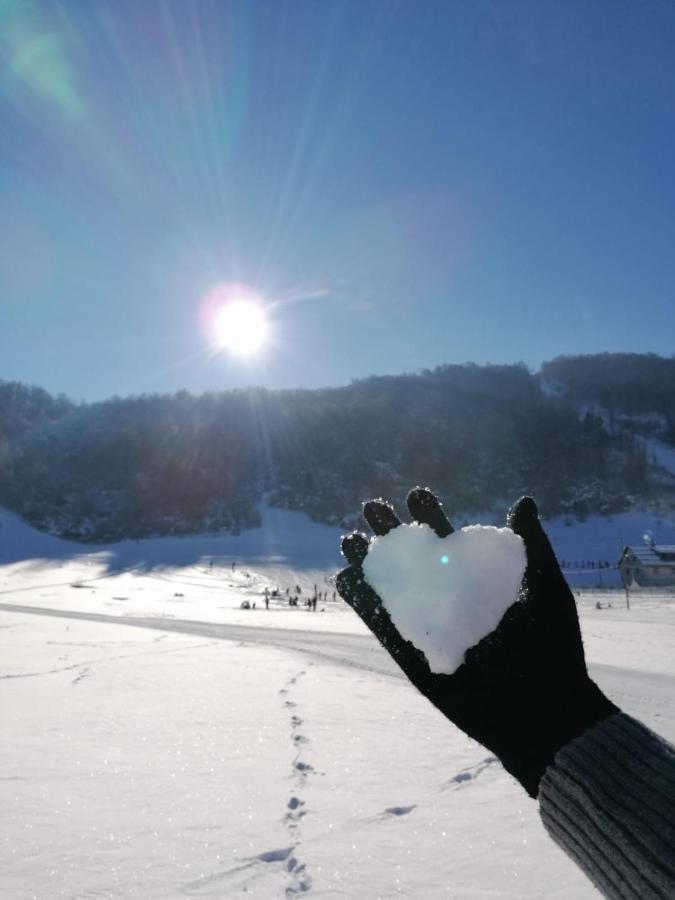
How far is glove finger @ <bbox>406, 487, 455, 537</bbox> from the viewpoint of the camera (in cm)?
164

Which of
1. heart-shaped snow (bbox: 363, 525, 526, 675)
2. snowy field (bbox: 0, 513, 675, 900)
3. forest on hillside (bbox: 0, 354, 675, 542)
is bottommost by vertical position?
snowy field (bbox: 0, 513, 675, 900)

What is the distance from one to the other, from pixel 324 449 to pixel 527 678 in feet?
301

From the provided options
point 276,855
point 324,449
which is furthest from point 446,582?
point 324,449

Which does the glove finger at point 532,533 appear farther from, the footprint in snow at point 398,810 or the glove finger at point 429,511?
the footprint in snow at point 398,810

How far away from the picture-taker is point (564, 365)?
413ft

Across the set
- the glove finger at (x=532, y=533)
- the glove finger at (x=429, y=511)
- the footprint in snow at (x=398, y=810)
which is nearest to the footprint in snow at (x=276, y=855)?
the footprint in snow at (x=398, y=810)

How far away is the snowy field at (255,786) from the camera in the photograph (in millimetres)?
2305

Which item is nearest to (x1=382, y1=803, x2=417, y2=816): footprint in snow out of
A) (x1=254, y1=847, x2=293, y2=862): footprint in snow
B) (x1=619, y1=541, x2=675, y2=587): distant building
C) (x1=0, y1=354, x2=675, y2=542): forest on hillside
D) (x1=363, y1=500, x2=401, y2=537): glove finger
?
(x1=254, y1=847, x2=293, y2=862): footprint in snow

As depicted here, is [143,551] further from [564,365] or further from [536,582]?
[564,365]

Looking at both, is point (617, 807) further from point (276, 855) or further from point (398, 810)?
point (398, 810)

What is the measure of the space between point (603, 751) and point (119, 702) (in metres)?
5.33

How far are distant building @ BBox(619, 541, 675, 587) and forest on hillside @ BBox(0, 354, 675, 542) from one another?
37.4 meters

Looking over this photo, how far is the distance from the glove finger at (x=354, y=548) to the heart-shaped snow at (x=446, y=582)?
0.20 feet

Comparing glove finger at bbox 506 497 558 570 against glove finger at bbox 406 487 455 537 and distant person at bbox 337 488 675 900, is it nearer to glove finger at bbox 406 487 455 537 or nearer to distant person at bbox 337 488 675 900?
distant person at bbox 337 488 675 900
